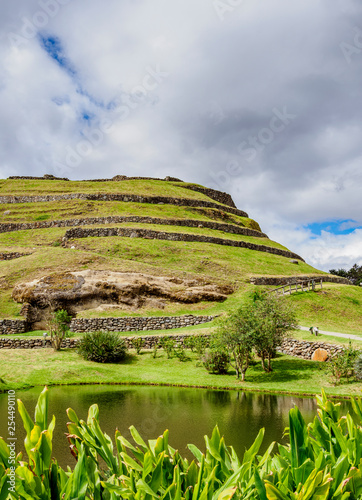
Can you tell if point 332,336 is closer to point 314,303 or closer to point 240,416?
point 314,303

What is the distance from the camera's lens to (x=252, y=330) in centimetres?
1892

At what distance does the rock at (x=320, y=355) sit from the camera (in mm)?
20469

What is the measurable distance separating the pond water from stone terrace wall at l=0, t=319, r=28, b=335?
1255 centimetres

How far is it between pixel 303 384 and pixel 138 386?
8.34 m

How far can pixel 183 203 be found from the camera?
203 ft

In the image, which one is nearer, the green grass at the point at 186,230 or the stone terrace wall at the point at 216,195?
the green grass at the point at 186,230

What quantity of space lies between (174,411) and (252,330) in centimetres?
757

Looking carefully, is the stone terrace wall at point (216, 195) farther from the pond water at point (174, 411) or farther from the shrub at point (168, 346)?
the pond water at point (174, 411)

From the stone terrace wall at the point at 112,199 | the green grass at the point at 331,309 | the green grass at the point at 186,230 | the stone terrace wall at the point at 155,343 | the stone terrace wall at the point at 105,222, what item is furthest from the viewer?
the stone terrace wall at the point at 112,199

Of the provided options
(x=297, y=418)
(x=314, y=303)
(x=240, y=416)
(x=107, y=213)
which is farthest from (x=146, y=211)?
(x=297, y=418)

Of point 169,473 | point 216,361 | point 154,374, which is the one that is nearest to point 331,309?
point 216,361

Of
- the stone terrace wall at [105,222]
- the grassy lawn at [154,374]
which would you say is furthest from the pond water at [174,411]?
the stone terrace wall at [105,222]

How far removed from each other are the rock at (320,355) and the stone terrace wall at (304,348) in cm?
20

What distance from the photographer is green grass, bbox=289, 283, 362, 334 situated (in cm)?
2931
